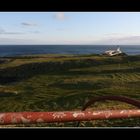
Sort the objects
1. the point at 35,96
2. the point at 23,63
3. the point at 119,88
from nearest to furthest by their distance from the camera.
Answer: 1. the point at 35,96
2. the point at 119,88
3. the point at 23,63

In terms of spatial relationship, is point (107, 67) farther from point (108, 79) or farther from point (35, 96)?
point (35, 96)

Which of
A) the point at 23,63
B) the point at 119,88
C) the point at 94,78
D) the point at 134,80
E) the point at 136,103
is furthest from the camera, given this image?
the point at 23,63

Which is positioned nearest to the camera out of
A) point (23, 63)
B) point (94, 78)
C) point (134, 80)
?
point (134, 80)
